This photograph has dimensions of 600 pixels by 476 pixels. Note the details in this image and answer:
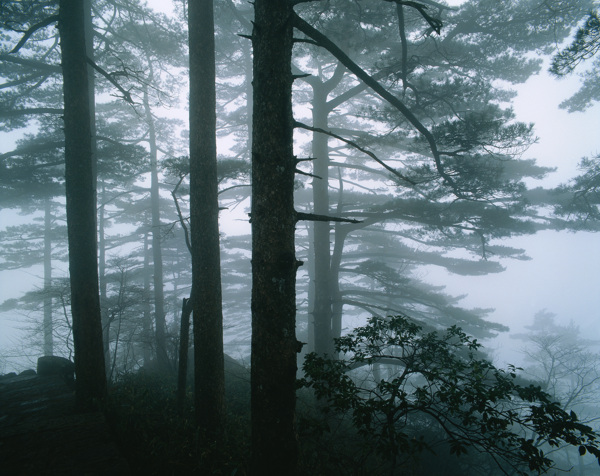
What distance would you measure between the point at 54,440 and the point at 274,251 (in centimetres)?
498

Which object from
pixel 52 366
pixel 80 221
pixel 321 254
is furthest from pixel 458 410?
pixel 52 366

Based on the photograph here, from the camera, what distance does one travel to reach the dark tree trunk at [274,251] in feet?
11.0

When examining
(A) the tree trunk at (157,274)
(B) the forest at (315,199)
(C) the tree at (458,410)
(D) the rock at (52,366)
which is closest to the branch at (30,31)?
(B) the forest at (315,199)

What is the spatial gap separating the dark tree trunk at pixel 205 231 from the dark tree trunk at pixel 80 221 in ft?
7.49

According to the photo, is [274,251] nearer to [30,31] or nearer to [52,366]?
[30,31]

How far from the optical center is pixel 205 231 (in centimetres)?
583

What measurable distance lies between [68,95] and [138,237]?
21852mm

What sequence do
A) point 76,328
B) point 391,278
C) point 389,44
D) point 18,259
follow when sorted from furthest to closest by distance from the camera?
point 18,259 → point 391,278 → point 389,44 → point 76,328

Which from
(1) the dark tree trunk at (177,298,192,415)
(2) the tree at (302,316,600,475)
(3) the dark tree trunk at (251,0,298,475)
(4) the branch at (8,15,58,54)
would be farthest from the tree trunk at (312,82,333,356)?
(3) the dark tree trunk at (251,0,298,475)

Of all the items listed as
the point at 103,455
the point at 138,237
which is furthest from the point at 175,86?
the point at 103,455

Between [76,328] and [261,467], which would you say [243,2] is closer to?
[76,328]

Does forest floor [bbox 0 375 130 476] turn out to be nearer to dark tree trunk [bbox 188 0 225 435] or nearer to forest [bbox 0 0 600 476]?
forest [bbox 0 0 600 476]

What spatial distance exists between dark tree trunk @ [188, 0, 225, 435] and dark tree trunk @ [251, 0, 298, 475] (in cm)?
252

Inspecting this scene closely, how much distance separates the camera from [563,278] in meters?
140
